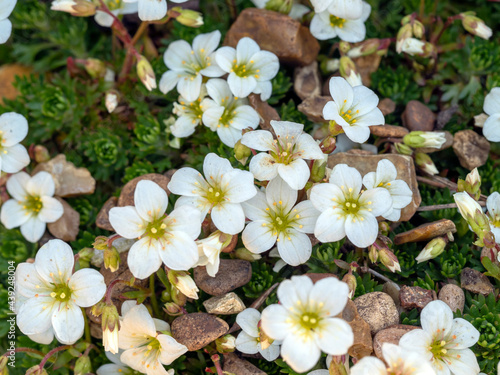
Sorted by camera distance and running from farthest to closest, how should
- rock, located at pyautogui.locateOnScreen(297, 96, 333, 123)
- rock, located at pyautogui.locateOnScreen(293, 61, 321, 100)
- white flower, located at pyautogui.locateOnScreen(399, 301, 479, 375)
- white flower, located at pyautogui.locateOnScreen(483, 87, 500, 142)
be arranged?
rock, located at pyautogui.locateOnScreen(293, 61, 321, 100)
rock, located at pyautogui.locateOnScreen(297, 96, 333, 123)
white flower, located at pyautogui.locateOnScreen(483, 87, 500, 142)
white flower, located at pyautogui.locateOnScreen(399, 301, 479, 375)

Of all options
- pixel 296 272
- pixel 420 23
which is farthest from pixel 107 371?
pixel 420 23

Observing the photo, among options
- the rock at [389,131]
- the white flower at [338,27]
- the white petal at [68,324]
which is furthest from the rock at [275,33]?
the white petal at [68,324]

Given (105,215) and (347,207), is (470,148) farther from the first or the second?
(105,215)

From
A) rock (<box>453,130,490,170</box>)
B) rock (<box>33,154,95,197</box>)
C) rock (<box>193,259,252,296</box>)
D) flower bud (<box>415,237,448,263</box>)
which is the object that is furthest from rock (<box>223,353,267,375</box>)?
rock (<box>453,130,490,170</box>)

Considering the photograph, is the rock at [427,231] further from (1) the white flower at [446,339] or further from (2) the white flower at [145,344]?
(2) the white flower at [145,344]

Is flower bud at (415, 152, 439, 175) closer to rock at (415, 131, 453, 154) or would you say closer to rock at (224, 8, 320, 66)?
rock at (415, 131, 453, 154)

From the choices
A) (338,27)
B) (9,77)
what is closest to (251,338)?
(338,27)

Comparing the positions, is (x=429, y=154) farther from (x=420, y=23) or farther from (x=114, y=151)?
(x=114, y=151)
